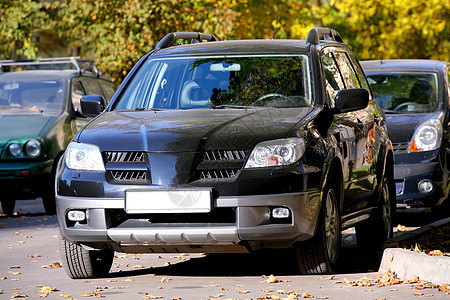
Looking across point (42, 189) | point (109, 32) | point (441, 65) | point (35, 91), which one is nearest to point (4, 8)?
point (109, 32)

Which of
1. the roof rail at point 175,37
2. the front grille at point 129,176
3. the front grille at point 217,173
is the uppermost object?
the roof rail at point 175,37

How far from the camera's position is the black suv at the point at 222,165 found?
7000mm

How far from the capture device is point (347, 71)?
927cm

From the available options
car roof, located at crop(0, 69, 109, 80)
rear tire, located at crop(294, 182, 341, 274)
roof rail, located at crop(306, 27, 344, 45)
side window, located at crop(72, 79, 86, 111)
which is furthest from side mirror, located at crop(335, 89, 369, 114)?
car roof, located at crop(0, 69, 109, 80)

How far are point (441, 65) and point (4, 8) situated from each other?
12.5 m

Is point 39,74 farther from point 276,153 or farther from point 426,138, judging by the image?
point 276,153

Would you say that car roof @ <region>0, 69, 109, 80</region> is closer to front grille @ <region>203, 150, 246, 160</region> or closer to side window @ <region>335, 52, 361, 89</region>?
side window @ <region>335, 52, 361, 89</region>

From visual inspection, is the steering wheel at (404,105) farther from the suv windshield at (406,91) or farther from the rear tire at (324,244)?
the rear tire at (324,244)

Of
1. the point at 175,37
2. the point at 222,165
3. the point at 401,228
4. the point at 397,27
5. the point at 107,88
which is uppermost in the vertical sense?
the point at 175,37

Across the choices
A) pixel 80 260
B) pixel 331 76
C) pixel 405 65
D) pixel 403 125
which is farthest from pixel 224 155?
pixel 405 65

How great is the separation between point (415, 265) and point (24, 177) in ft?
21.4

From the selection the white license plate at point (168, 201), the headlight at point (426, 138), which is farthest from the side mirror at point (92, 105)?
the headlight at point (426, 138)

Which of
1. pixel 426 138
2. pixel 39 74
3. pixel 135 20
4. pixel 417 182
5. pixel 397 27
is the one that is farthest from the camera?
pixel 397 27

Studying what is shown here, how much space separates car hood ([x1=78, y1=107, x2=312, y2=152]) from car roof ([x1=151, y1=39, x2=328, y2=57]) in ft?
2.58
